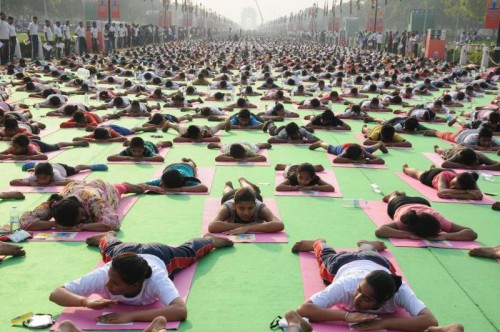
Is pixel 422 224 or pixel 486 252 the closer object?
pixel 486 252

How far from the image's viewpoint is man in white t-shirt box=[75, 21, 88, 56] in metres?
39.2

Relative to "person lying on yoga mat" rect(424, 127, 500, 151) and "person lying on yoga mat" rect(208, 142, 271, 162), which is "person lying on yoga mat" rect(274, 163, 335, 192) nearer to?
"person lying on yoga mat" rect(208, 142, 271, 162)

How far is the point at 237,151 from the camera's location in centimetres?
1121

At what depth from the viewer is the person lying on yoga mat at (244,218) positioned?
283 inches

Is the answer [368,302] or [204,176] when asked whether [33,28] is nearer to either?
[204,176]

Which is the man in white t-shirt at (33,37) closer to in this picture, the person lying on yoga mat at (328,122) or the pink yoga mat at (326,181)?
the person lying on yoga mat at (328,122)

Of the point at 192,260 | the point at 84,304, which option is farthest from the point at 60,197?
the point at 84,304

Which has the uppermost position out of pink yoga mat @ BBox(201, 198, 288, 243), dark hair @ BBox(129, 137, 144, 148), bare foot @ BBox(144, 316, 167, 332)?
dark hair @ BBox(129, 137, 144, 148)

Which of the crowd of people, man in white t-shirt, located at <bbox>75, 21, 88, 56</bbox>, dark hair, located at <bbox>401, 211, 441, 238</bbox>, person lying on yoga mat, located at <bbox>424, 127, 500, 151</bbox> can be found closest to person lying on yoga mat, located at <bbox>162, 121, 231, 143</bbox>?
the crowd of people

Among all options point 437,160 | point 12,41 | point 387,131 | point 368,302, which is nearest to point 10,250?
point 368,302

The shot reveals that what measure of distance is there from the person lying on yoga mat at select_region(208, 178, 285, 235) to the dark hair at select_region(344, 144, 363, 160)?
4.13 meters

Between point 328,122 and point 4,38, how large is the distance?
67.3ft

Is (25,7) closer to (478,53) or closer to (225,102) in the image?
(478,53)

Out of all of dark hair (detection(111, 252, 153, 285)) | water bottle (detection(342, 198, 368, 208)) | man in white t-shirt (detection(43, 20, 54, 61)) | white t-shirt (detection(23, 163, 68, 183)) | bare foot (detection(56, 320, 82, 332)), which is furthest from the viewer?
man in white t-shirt (detection(43, 20, 54, 61))
